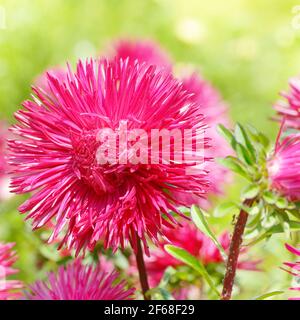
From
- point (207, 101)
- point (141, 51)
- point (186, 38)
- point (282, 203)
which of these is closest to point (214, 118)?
point (207, 101)

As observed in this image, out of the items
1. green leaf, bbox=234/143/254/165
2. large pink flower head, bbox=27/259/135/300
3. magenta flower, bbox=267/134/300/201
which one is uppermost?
green leaf, bbox=234/143/254/165

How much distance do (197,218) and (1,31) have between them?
162 centimetres

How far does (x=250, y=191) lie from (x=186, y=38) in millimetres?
1864

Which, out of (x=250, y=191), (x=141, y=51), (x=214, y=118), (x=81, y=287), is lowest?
(x=81, y=287)

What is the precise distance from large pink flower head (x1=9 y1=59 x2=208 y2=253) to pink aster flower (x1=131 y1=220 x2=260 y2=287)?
238mm

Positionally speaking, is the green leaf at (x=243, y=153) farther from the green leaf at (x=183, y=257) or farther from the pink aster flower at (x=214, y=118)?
the pink aster flower at (x=214, y=118)

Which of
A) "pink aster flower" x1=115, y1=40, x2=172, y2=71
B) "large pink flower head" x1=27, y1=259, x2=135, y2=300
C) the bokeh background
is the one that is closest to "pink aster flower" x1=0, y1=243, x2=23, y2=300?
"large pink flower head" x1=27, y1=259, x2=135, y2=300

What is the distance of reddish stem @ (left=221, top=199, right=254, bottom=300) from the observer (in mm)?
580

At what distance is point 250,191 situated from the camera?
538 mm

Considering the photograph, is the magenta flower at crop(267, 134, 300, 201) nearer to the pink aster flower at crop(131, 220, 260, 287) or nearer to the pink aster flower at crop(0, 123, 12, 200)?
the pink aster flower at crop(131, 220, 260, 287)

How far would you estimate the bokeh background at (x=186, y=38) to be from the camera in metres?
2.07

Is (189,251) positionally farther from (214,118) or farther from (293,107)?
(214,118)

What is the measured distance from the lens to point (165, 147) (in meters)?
0.59

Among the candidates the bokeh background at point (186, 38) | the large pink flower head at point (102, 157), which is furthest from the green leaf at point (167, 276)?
the bokeh background at point (186, 38)
